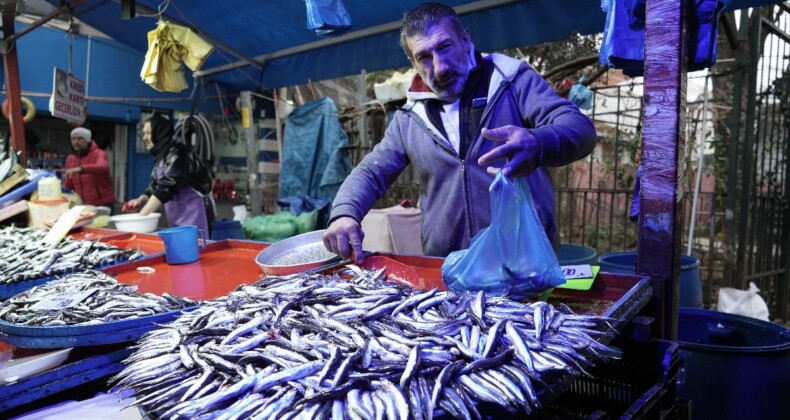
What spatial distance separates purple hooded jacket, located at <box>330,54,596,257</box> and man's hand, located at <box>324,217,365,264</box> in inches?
3.9

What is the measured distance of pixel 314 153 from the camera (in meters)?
9.32

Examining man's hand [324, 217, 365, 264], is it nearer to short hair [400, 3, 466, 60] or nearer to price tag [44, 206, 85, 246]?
short hair [400, 3, 466, 60]

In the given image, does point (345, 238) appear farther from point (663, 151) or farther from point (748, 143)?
point (748, 143)

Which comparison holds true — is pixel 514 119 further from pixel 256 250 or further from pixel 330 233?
pixel 256 250

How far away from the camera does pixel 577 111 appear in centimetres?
251

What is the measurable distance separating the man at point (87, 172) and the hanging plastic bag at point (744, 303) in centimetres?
911

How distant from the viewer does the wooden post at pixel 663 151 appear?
2.14 metres

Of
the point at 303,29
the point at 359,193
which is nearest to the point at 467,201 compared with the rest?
the point at 359,193

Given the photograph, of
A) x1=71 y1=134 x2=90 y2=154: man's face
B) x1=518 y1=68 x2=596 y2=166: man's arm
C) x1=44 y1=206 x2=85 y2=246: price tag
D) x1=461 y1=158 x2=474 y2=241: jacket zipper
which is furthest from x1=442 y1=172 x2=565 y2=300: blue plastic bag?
x1=71 y1=134 x2=90 y2=154: man's face

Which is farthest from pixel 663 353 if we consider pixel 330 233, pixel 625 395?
pixel 330 233

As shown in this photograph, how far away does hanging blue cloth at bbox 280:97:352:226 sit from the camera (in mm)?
8828

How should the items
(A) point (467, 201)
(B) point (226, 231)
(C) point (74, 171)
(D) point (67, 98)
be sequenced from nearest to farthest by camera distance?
(A) point (467, 201) → (D) point (67, 98) → (B) point (226, 231) → (C) point (74, 171)

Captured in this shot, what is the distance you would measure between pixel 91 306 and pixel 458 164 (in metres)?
2.05

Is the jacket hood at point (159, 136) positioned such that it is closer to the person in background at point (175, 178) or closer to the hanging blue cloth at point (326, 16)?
the person in background at point (175, 178)
